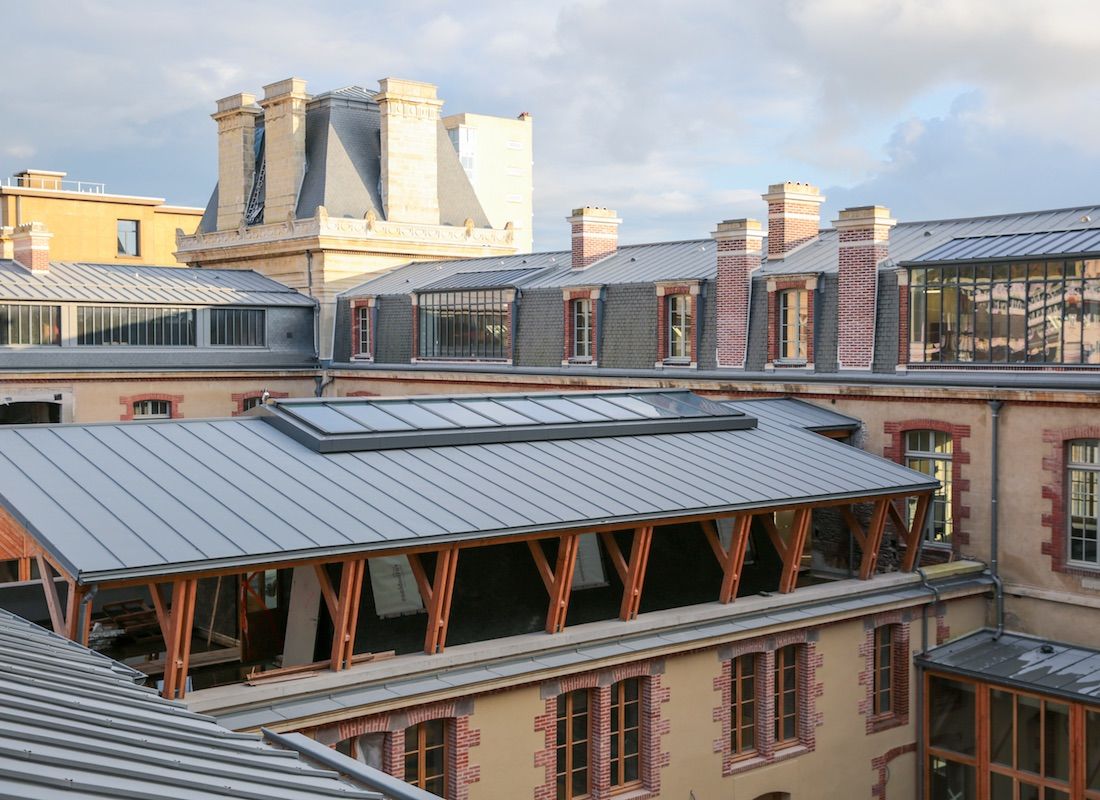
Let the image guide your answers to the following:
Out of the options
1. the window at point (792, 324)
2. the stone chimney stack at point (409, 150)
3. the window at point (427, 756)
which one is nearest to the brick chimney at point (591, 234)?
the window at point (792, 324)

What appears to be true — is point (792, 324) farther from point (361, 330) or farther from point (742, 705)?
point (361, 330)

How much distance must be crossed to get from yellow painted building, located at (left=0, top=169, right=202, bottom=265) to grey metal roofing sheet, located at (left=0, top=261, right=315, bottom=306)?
20080 mm

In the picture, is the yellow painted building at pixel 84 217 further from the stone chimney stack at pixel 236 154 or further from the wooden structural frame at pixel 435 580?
the wooden structural frame at pixel 435 580

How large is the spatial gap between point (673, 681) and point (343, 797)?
10.2m

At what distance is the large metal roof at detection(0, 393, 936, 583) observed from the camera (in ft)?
42.3

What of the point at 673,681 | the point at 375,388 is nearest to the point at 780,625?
the point at 673,681

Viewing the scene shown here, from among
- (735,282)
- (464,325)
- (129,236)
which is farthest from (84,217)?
(735,282)

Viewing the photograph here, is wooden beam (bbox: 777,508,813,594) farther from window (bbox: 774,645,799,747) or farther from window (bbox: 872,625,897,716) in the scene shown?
window (bbox: 872,625,897,716)

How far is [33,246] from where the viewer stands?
34.5 m

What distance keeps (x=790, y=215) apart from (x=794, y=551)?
1092 centimetres

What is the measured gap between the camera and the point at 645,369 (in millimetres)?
27828

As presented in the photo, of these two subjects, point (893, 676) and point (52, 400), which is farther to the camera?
point (52, 400)

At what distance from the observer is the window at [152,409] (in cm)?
3494

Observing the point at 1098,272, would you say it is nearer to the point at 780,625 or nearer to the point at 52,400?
the point at 780,625
